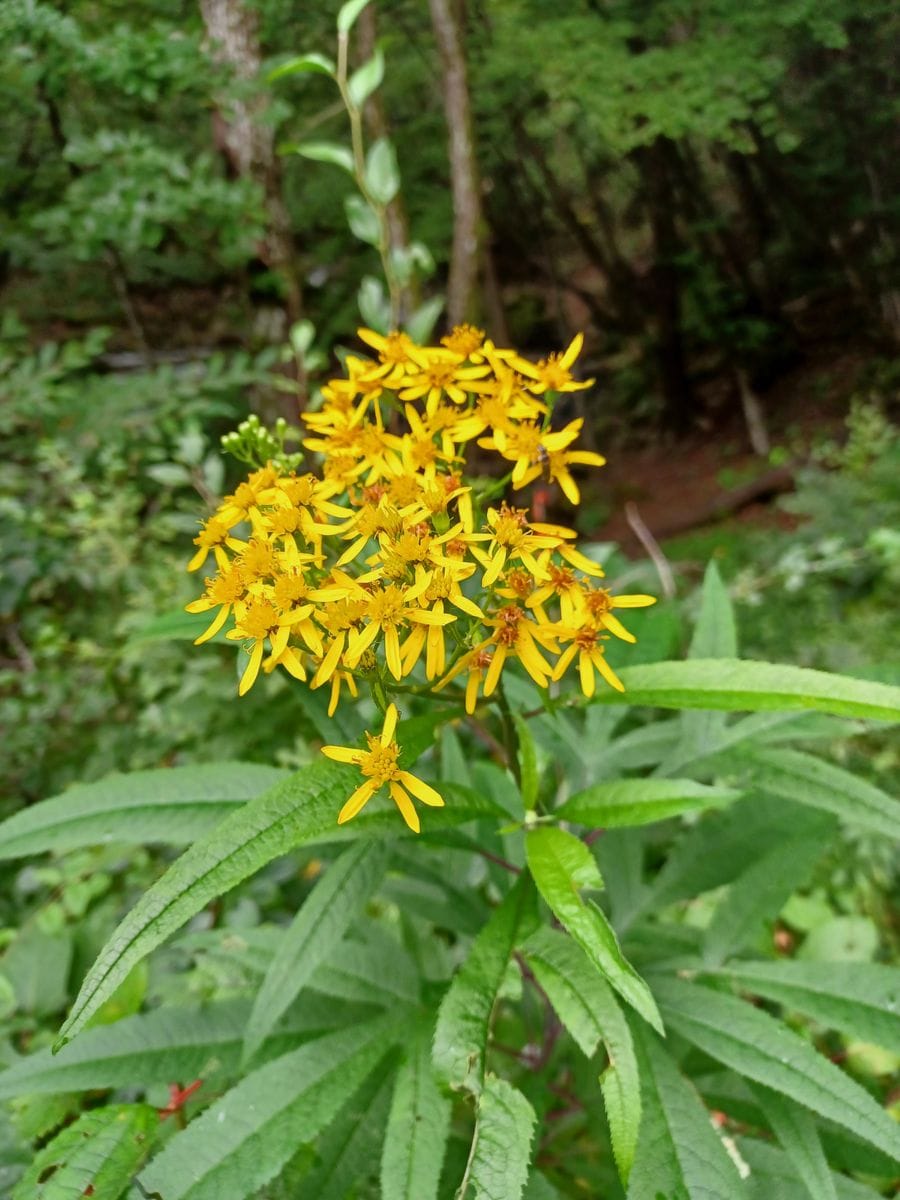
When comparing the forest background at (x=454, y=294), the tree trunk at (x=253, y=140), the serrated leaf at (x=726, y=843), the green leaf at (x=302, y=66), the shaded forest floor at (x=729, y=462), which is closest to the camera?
the serrated leaf at (x=726, y=843)

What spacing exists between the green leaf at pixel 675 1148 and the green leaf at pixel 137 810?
0.61 meters

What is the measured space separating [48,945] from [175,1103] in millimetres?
628

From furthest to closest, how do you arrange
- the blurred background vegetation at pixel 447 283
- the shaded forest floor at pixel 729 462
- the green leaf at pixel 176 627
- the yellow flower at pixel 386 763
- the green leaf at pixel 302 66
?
the shaded forest floor at pixel 729 462
the blurred background vegetation at pixel 447 283
the green leaf at pixel 302 66
the green leaf at pixel 176 627
the yellow flower at pixel 386 763

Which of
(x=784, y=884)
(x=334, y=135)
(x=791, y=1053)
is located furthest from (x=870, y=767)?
(x=334, y=135)

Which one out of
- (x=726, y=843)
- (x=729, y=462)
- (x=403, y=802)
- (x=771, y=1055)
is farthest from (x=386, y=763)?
(x=729, y=462)

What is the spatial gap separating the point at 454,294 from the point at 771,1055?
448 cm

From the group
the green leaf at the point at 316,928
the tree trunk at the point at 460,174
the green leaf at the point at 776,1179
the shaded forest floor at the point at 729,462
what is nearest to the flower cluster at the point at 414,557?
the green leaf at the point at 316,928

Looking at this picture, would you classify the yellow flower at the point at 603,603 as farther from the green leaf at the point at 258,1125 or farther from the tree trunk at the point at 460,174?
the tree trunk at the point at 460,174

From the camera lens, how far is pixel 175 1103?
1192mm

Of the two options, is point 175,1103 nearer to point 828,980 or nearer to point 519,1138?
point 519,1138

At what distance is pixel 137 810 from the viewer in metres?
1.13

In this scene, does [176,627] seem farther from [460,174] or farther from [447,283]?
[447,283]

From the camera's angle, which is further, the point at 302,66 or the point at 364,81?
the point at 364,81

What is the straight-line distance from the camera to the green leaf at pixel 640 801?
3.10 feet
